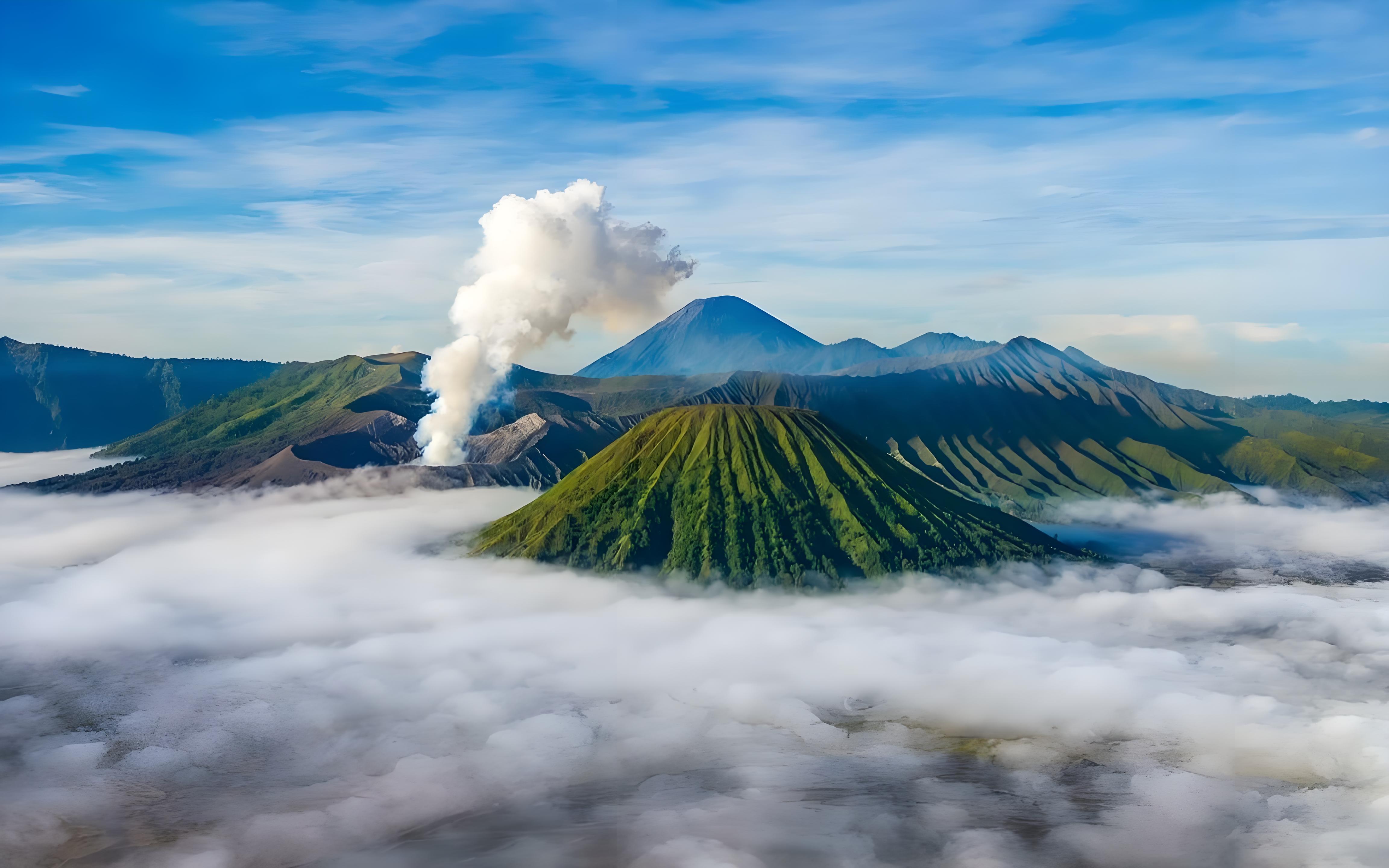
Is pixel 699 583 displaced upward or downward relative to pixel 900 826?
upward

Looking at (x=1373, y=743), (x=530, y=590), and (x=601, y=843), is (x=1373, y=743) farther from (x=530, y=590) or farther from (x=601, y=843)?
(x=530, y=590)

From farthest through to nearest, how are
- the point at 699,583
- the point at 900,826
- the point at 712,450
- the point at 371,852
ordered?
the point at 712,450, the point at 699,583, the point at 900,826, the point at 371,852

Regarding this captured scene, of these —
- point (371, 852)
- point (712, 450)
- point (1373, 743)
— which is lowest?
point (371, 852)

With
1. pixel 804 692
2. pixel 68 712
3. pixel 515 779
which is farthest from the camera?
pixel 804 692

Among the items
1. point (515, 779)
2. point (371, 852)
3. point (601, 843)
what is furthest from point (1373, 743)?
point (371, 852)

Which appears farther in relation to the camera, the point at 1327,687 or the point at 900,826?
the point at 1327,687

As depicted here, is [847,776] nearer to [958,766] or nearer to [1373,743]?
[958,766]

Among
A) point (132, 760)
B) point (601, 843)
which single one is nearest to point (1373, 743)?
point (601, 843)
